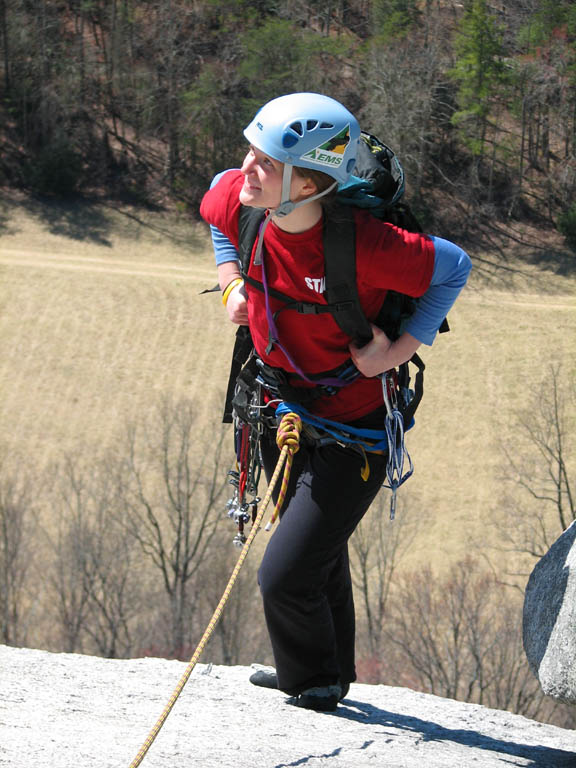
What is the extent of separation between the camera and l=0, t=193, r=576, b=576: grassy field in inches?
1427

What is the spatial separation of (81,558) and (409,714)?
3110 centimetres

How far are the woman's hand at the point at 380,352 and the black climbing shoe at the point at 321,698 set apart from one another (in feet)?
4.73

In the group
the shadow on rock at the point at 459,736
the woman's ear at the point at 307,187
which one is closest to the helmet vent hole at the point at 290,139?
the woman's ear at the point at 307,187

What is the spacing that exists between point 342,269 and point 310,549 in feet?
3.53

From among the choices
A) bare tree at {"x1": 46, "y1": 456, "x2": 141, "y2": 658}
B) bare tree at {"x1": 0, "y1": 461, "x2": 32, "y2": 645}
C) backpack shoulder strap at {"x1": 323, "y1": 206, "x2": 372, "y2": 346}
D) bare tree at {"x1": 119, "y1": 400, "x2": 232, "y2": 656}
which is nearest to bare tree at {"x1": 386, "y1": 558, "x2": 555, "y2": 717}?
bare tree at {"x1": 119, "y1": 400, "x2": 232, "y2": 656}

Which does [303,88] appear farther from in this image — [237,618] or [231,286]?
[231,286]

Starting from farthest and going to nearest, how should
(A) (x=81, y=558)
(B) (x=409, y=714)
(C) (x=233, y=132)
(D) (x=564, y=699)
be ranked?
(C) (x=233, y=132) → (A) (x=81, y=558) → (B) (x=409, y=714) → (D) (x=564, y=699)

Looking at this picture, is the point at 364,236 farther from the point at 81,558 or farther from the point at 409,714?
the point at 81,558

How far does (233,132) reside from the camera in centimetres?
4975

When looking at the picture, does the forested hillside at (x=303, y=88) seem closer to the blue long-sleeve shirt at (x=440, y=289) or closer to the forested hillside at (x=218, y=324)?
the forested hillside at (x=218, y=324)

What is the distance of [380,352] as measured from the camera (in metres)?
3.95

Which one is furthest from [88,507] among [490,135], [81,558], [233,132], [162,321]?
[490,135]

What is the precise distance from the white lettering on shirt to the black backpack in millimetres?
27

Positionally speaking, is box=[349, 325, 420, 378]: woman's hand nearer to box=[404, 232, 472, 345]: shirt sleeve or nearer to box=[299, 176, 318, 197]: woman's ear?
box=[404, 232, 472, 345]: shirt sleeve
